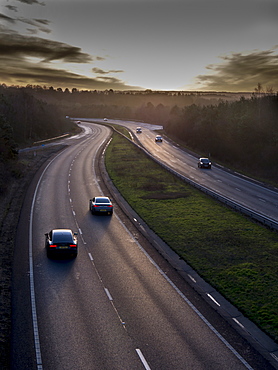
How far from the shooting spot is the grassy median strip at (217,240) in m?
19.0

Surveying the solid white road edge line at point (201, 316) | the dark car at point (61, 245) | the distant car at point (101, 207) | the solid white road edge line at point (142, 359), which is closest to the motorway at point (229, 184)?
the distant car at point (101, 207)

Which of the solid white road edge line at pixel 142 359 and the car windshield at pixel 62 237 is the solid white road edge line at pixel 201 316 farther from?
the car windshield at pixel 62 237

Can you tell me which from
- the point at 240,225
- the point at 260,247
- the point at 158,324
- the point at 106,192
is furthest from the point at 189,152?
the point at 158,324

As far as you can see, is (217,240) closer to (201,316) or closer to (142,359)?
(201,316)

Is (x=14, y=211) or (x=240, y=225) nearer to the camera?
(x=240, y=225)

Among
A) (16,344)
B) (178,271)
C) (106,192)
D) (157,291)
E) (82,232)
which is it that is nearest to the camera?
(16,344)

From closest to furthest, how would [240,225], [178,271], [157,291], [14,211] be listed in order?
[157,291], [178,271], [240,225], [14,211]

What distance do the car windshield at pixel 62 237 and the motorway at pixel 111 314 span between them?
1163 millimetres

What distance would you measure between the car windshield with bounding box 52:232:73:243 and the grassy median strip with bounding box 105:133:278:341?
6.76m

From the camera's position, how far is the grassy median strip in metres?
19.0

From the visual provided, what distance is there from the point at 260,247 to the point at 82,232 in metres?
12.2

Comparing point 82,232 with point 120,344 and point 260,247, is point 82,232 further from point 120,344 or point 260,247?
point 120,344

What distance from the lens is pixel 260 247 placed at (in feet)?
86.0

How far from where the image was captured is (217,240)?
89.6ft
